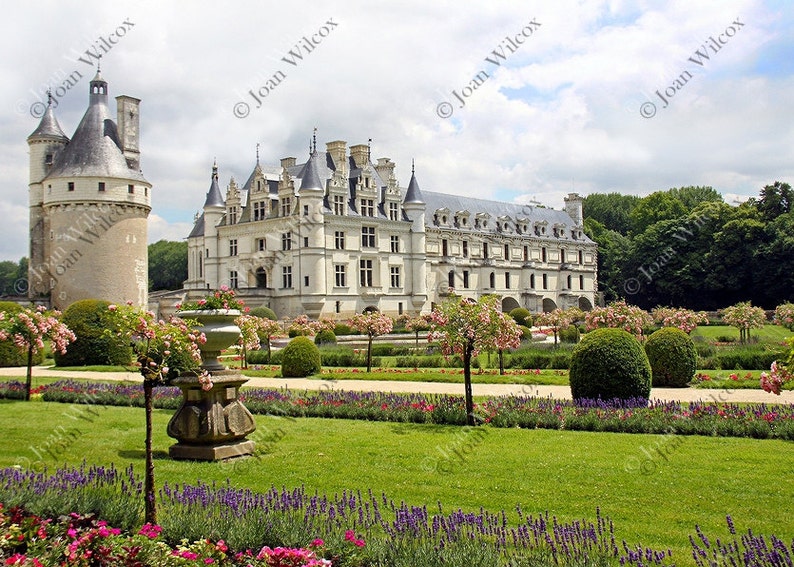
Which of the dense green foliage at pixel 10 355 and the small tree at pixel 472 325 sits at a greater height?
the small tree at pixel 472 325

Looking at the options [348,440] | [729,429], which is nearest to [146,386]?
[348,440]

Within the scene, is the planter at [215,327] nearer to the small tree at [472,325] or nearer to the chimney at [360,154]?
the small tree at [472,325]

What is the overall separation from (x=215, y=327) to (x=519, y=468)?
13.6ft

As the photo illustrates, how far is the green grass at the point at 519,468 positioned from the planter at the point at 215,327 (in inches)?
58.9

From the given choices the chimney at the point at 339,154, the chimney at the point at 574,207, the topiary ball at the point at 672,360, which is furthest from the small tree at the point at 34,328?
the chimney at the point at 574,207

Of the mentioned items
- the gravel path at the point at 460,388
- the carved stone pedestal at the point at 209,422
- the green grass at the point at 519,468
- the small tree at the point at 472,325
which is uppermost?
the small tree at the point at 472,325

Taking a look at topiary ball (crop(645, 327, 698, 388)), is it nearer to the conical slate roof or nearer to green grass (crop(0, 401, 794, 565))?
green grass (crop(0, 401, 794, 565))

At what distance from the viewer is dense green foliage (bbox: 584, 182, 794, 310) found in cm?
5316

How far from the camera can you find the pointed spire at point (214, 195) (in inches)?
2008

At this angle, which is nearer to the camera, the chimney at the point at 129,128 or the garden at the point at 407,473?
the garden at the point at 407,473

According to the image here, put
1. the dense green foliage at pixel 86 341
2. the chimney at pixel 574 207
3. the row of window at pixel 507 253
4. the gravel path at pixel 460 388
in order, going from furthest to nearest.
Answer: the chimney at pixel 574 207 → the row of window at pixel 507 253 → the dense green foliage at pixel 86 341 → the gravel path at pixel 460 388

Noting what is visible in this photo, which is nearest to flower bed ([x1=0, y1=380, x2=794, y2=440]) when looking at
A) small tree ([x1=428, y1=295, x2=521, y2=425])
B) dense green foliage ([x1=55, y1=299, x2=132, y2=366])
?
small tree ([x1=428, y1=295, x2=521, y2=425])

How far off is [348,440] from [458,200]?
1963 inches

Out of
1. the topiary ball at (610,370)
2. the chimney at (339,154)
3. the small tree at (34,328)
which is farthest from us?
the chimney at (339,154)
